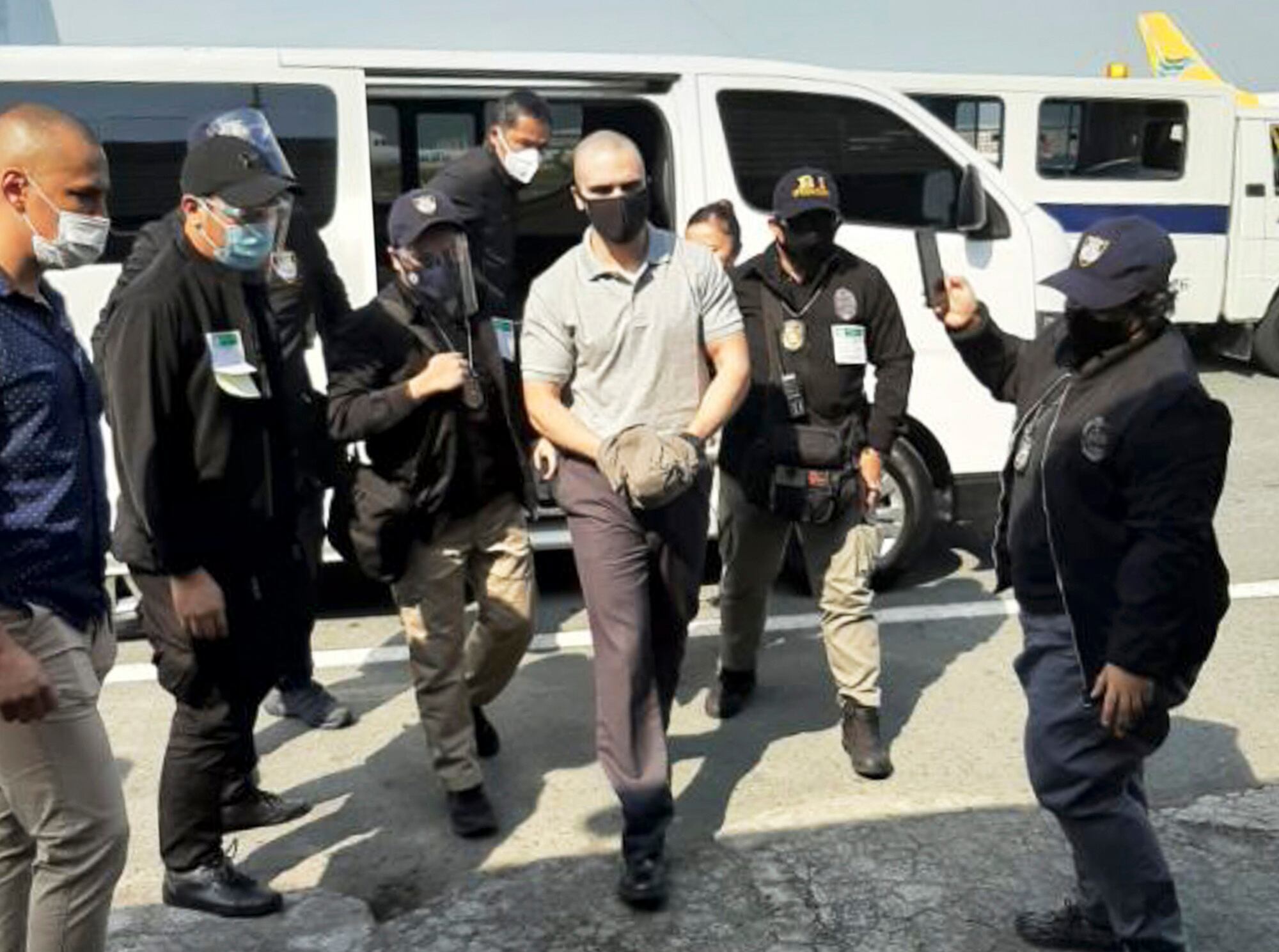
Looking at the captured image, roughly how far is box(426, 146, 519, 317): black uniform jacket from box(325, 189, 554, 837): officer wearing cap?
2.83ft

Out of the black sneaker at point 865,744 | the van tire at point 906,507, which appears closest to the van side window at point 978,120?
the van tire at point 906,507

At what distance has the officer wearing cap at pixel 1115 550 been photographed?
7.68 ft

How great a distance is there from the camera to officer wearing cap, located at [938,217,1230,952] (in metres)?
2.34

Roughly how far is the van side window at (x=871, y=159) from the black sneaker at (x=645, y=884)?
10.4 feet

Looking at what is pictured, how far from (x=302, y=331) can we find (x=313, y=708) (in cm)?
124

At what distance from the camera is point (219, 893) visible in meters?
3.04

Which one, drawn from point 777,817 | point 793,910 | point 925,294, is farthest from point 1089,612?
point 777,817

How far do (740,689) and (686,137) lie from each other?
7.41 ft

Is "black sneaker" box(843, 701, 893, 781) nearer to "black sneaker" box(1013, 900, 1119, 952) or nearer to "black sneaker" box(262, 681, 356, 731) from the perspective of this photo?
"black sneaker" box(1013, 900, 1119, 952)

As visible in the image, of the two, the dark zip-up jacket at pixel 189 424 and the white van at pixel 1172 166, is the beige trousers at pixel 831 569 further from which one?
the white van at pixel 1172 166

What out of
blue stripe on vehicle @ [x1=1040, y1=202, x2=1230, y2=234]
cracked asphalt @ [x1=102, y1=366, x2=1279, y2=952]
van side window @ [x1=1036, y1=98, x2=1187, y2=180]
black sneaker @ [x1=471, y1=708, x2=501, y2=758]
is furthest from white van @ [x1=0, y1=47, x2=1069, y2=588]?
van side window @ [x1=1036, y1=98, x2=1187, y2=180]

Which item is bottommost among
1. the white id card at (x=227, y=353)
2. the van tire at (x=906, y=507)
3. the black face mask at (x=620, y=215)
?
the van tire at (x=906, y=507)

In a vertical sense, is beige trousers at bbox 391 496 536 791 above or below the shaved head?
below

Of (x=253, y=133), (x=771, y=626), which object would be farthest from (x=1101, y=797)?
(x=253, y=133)
